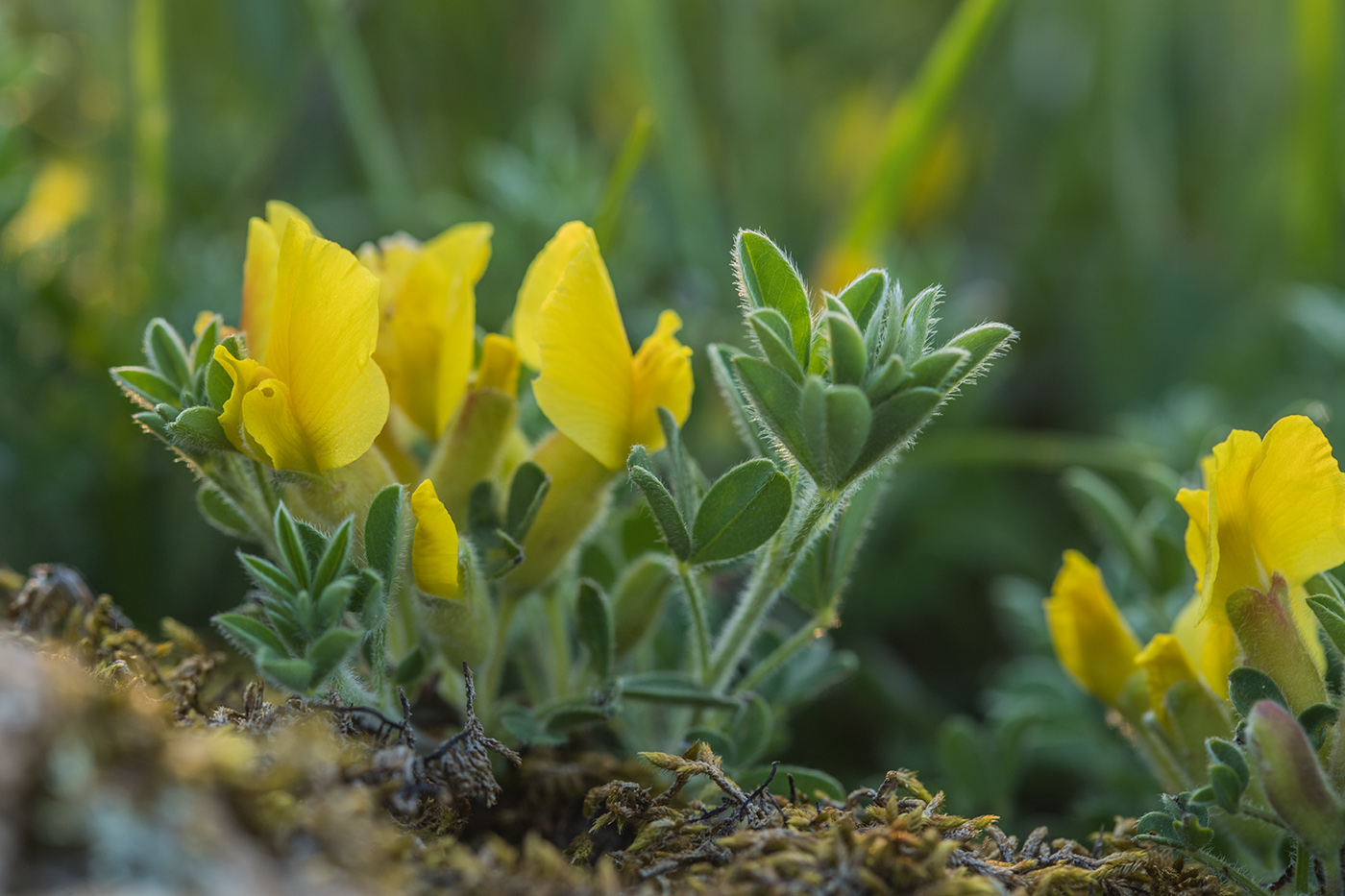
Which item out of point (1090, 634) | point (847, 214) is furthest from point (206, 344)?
point (847, 214)

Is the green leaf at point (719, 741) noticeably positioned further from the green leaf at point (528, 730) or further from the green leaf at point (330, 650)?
the green leaf at point (330, 650)

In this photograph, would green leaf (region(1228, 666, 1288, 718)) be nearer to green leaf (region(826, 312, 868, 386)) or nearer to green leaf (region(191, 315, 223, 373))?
green leaf (region(826, 312, 868, 386))

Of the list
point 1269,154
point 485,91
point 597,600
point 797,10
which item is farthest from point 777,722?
point 797,10

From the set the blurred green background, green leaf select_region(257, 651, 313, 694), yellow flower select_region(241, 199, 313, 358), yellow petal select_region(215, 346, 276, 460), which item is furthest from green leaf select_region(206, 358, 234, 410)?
the blurred green background

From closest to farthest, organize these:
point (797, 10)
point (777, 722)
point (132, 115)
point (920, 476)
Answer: point (777, 722), point (132, 115), point (920, 476), point (797, 10)

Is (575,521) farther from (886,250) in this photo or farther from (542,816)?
(886,250)

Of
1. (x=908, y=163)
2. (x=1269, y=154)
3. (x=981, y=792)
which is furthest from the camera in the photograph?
(x=1269, y=154)

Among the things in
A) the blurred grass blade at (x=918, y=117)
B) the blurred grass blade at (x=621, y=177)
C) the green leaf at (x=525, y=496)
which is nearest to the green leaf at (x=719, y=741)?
the green leaf at (x=525, y=496)
